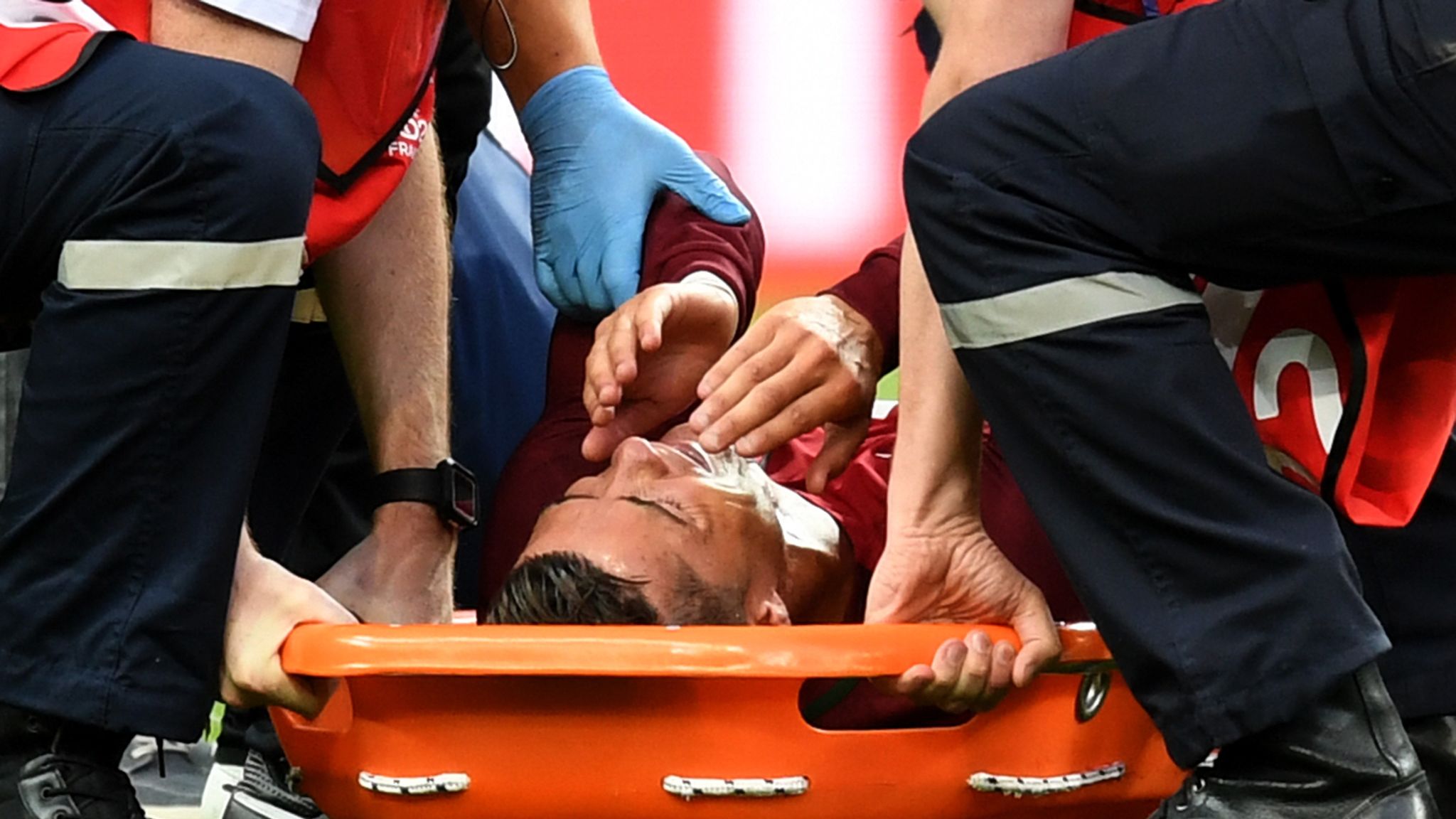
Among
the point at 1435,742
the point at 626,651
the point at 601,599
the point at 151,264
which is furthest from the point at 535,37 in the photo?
the point at 1435,742

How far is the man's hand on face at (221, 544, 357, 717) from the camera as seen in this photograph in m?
1.07

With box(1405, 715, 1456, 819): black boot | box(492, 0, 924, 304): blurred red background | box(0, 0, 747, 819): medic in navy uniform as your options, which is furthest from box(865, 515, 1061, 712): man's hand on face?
box(492, 0, 924, 304): blurred red background

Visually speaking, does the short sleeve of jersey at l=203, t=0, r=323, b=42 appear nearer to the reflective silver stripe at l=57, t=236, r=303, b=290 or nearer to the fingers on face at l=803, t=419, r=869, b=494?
the reflective silver stripe at l=57, t=236, r=303, b=290

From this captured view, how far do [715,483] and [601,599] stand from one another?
13 centimetres

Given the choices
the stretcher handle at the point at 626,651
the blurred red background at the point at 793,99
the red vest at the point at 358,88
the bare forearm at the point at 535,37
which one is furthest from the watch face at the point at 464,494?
the blurred red background at the point at 793,99

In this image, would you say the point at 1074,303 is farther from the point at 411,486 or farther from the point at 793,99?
the point at 793,99

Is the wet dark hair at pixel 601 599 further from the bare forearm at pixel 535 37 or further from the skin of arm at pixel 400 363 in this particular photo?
the bare forearm at pixel 535 37

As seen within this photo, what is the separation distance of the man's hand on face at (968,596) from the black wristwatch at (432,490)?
39 cm

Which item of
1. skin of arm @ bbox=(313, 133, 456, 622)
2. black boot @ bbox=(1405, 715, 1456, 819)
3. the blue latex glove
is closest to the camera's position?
black boot @ bbox=(1405, 715, 1456, 819)

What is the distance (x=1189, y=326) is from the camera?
0.92 m

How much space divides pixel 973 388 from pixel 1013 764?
29cm

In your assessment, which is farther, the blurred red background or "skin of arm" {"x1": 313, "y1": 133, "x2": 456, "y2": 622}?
the blurred red background

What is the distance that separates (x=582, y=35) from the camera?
1.68 metres

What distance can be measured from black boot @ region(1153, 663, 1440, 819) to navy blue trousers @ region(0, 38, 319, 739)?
600 millimetres
